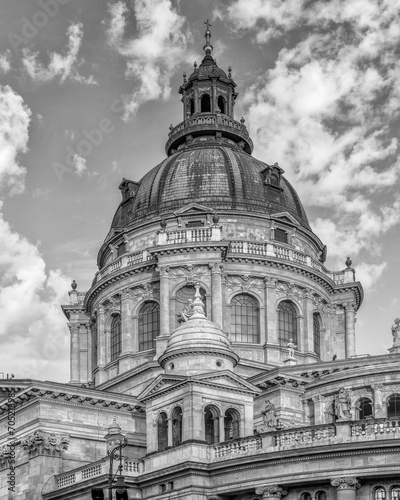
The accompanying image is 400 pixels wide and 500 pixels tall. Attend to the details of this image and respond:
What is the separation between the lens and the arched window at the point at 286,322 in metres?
96.1

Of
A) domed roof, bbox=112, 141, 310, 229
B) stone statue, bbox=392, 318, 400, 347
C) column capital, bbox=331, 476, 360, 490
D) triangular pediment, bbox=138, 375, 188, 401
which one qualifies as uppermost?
domed roof, bbox=112, 141, 310, 229

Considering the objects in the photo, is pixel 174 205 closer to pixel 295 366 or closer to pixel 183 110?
pixel 183 110

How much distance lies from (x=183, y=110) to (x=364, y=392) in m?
44.6

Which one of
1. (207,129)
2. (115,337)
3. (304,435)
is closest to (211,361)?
(304,435)

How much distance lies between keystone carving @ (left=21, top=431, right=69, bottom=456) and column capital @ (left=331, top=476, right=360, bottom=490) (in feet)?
80.2

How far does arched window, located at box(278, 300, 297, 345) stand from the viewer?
9606 cm

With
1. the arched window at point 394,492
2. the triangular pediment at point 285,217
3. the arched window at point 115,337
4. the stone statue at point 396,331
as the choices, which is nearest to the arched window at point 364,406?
the stone statue at point 396,331

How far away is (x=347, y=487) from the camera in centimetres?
6025

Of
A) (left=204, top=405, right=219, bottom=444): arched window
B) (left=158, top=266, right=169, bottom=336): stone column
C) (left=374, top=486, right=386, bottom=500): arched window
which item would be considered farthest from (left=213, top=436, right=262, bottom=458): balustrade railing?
(left=158, top=266, right=169, bottom=336): stone column

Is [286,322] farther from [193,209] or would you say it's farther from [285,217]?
[193,209]

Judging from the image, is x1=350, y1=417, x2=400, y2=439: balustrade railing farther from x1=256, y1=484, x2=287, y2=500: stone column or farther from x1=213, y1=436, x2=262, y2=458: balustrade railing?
x1=213, y1=436, x2=262, y2=458: balustrade railing

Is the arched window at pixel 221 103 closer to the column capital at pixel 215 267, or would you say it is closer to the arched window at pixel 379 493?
the column capital at pixel 215 267

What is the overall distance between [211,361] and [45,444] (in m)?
13.1

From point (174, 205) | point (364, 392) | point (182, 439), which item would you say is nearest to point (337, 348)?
point (174, 205)
